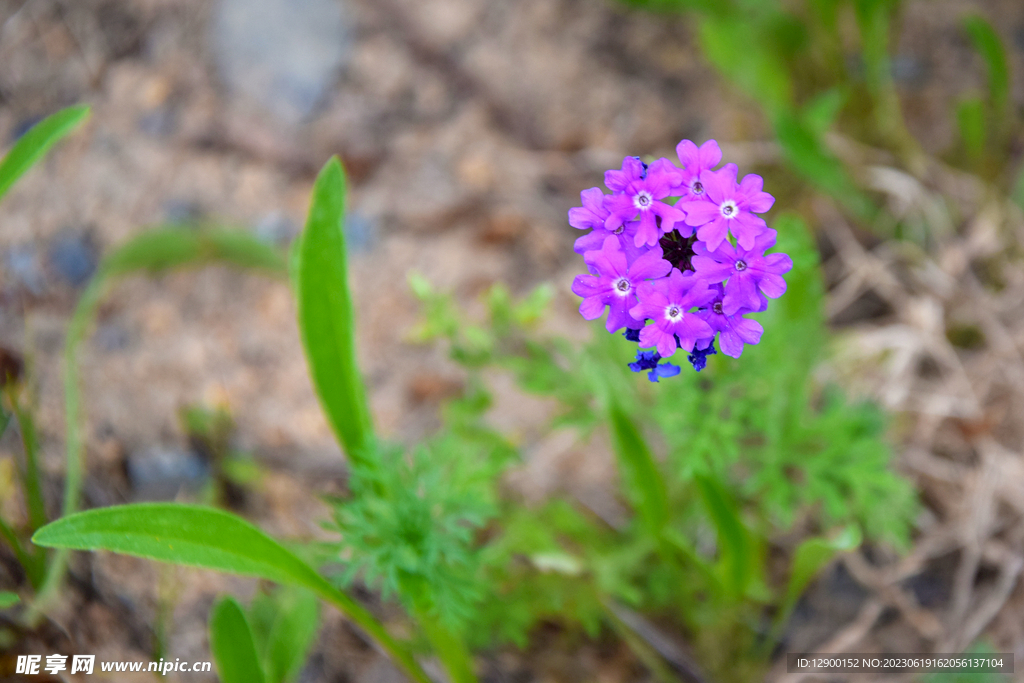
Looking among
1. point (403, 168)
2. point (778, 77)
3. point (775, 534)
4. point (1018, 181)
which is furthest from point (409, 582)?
point (1018, 181)

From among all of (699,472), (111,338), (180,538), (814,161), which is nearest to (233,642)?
(180,538)

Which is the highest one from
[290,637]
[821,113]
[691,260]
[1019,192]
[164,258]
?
[821,113]

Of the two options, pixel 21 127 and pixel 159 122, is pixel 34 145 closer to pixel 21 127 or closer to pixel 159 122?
pixel 159 122

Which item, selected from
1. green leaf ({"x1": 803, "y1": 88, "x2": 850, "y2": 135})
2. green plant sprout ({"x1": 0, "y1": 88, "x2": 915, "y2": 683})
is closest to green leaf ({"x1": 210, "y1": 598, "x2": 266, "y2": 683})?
green plant sprout ({"x1": 0, "y1": 88, "x2": 915, "y2": 683})

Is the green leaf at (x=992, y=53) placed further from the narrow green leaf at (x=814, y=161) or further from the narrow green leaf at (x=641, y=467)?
the narrow green leaf at (x=641, y=467)

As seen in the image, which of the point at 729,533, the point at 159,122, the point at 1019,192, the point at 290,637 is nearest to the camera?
the point at 729,533

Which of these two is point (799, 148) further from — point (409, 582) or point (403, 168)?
point (409, 582)

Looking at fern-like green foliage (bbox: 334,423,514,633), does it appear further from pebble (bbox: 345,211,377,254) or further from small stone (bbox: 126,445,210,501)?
pebble (bbox: 345,211,377,254)

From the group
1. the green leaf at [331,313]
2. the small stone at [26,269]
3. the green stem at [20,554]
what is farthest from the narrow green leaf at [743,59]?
the green stem at [20,554]
